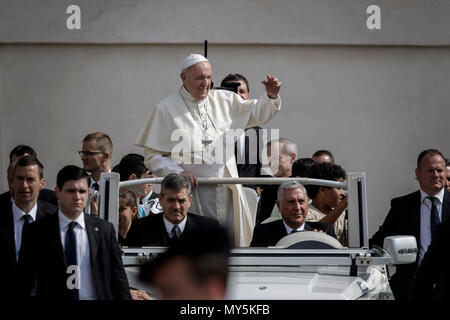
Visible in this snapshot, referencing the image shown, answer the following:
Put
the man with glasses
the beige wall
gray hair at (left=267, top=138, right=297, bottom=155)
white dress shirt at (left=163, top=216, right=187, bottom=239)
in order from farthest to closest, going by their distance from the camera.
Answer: the beige wall < gray hair at (left=267, top=138, right=297, bottom=155) < the man with glasses < white dress shirt at (left=163, top=216, right=187, bottom=239)

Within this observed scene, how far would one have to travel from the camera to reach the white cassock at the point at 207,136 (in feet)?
28.2

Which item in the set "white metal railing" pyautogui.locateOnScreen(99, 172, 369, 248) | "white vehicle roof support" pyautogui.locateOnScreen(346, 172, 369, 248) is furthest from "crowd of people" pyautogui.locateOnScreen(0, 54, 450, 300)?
"white vehicle roof support" pyautogui.locateOnScreen(346, 172, 369, 248)

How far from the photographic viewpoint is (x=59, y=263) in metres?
6.30

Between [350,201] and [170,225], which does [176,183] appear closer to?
[170,225]

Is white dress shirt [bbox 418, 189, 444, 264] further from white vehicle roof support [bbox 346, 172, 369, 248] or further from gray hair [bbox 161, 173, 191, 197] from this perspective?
gray hair [bbox 161, 173, 191, 197]

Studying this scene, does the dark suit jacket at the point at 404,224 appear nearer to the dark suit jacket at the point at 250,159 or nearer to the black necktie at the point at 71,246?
the dark suit jacket at the point at 250,159

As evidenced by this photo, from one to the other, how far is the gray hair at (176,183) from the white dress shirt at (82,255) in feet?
2.95

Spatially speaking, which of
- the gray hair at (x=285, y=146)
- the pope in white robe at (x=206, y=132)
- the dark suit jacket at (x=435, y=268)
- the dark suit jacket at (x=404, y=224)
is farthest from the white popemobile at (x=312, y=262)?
the gray hair at (x=285, y=146)

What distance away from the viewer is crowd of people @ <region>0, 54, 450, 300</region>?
589cm

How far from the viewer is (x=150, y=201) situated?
9344 millimetres

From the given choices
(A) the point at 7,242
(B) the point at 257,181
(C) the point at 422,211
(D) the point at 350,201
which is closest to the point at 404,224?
(C) the point at 422,211

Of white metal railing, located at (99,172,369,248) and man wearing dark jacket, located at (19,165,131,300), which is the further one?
white metal railing, located at (99,172,369,248)
